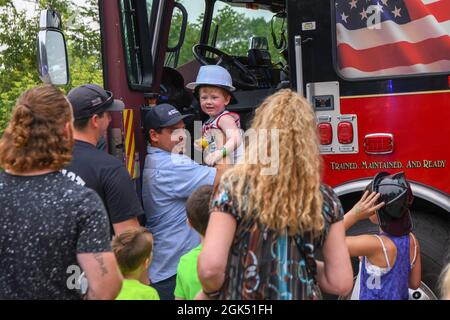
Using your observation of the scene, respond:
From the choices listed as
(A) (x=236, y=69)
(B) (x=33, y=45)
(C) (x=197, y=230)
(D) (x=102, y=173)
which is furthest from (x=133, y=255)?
(B) (x=33, y=45)

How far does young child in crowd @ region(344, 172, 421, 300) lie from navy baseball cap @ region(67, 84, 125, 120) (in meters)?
1.34

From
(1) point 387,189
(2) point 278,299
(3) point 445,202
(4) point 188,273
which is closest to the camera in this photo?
(2) point 278,299

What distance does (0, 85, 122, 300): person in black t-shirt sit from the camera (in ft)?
7.50

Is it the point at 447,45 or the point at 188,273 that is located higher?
the point at 447,45

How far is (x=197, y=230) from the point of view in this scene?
9.71ft

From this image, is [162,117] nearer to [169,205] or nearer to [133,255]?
[169,205]

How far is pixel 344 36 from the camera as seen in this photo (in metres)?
4.07

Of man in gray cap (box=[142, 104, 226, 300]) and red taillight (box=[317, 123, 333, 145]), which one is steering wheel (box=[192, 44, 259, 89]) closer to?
red taillight (box=[317, 123, 333, 145])

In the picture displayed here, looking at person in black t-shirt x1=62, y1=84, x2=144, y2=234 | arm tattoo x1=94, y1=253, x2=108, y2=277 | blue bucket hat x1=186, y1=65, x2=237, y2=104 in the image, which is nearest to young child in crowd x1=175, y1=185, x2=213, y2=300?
person in black t-shirt x1=62, y1=84, x2=144, y2=234

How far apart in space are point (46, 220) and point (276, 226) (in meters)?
0.77

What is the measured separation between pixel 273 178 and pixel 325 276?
1.38 ft

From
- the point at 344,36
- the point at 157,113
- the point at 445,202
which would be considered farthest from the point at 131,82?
the point at 445,202

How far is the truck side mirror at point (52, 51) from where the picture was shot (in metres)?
3.79
